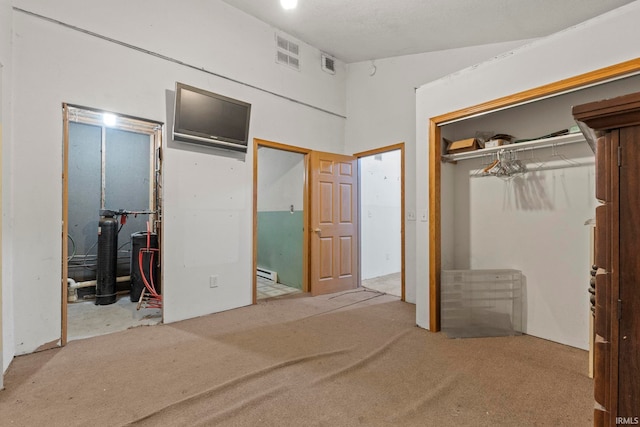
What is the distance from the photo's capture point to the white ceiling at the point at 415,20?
2.60 metres

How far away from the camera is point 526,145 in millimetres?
2568

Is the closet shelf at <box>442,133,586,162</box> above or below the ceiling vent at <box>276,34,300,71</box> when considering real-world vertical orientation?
below

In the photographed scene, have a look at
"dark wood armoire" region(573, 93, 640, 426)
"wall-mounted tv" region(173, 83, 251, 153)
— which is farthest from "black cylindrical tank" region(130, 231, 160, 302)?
"dark wood armoire" region(573, 93, 640, 426)

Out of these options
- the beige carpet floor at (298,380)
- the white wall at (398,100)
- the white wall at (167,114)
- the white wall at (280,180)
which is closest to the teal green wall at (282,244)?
the white wall at (280,180)

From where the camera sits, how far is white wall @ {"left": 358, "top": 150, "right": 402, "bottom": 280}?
5.23 m

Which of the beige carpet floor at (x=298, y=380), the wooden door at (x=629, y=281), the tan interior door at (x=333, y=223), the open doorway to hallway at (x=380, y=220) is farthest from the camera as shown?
the open doorway to hallway at (x=380, y=220)

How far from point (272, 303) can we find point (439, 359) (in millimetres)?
2133

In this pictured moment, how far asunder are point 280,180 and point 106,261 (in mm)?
2588

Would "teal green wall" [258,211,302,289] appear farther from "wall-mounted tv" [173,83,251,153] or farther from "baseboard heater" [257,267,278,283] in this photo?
"wall-mounted tv" [173,83,251,153]

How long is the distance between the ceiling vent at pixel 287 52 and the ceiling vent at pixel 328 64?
45cm

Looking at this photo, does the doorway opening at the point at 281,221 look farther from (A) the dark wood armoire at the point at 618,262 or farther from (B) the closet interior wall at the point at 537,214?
(A) the dark wood armoire at the point at 618,262

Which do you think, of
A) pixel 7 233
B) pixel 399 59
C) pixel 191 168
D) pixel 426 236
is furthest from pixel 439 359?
pixel 399 59

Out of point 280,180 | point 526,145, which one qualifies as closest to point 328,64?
point 280,180

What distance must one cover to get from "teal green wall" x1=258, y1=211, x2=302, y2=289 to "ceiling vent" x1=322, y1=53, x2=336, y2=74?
7.11 feet
